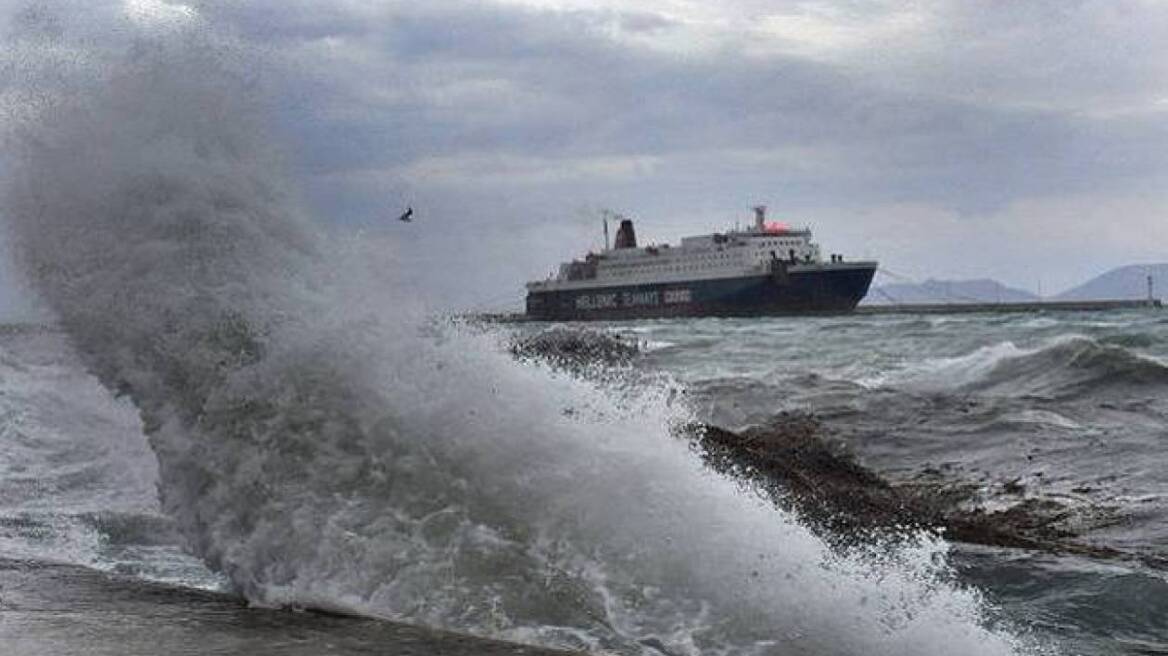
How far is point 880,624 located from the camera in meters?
5.29

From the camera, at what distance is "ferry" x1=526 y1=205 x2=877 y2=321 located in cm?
8481

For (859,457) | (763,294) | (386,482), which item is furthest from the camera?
(763,294)

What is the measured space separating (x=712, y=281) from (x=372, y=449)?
82.0m

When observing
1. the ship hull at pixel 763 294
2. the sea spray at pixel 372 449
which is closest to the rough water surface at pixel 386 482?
the sea spray at pixel 372 449

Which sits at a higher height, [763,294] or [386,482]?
[763,294]

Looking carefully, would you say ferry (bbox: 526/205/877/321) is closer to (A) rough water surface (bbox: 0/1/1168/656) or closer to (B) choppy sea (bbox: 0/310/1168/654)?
(B) choppy sea (bbox: 0/310/1168/654)

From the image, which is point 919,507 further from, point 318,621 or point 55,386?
point 55,386

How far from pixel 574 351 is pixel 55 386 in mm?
19226

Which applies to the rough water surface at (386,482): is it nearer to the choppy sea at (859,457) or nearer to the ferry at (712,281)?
the choppy sea at (859,457)

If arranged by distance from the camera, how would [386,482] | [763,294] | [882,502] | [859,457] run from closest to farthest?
[386,482] < [882,502] < [859,457] < [763,294]

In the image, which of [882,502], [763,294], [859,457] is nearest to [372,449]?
[882,502]

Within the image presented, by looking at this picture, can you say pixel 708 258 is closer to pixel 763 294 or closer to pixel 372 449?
pixel 763 294

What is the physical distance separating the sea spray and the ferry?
7795cm

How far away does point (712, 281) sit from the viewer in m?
87.6
